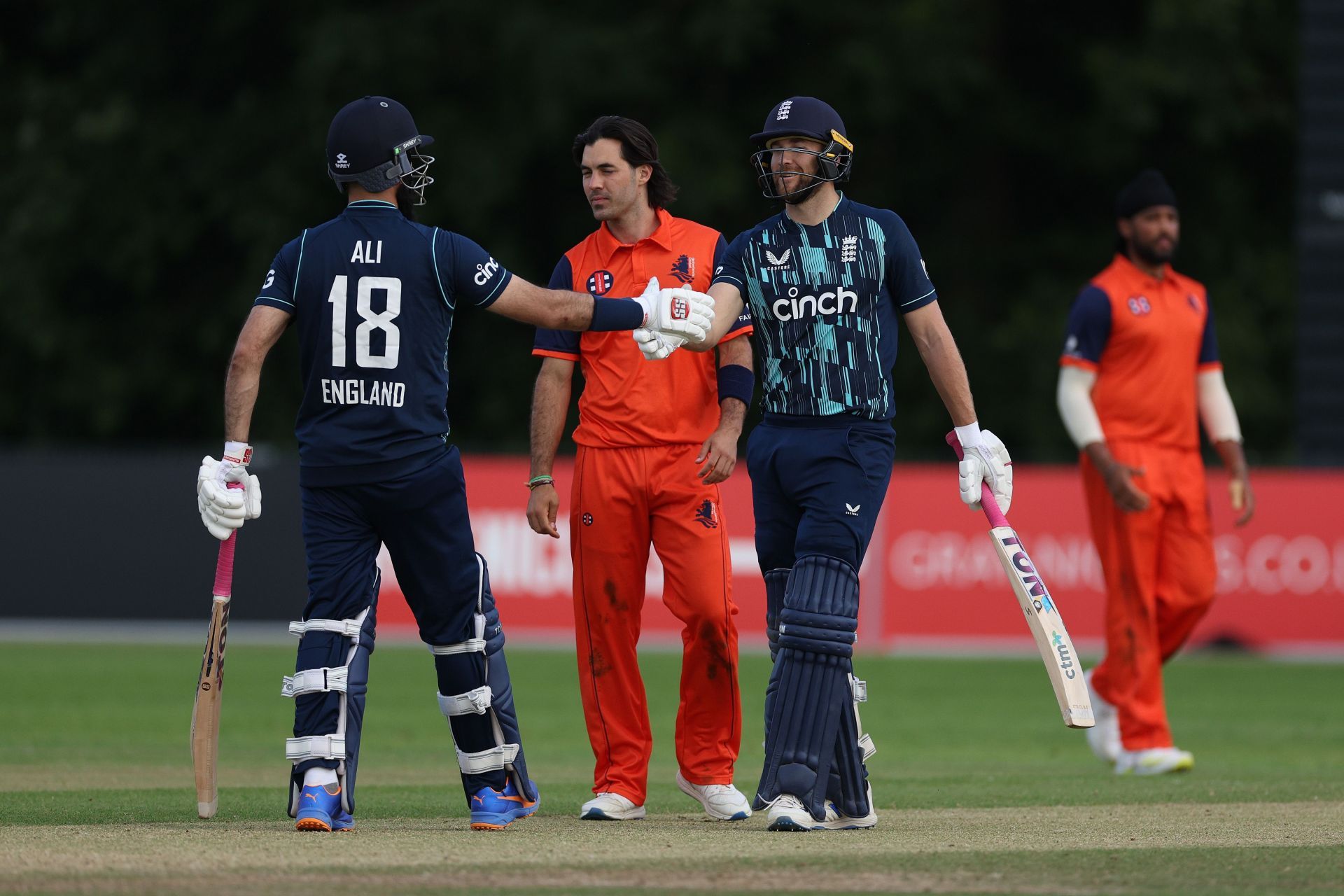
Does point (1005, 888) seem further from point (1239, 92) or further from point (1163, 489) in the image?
point (1239, 92)

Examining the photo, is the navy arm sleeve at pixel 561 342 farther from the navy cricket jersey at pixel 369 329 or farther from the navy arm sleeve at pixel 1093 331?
the navy arm sleeve at pixel 1093 331

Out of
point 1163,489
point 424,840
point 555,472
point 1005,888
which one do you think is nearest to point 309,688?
point 424,840

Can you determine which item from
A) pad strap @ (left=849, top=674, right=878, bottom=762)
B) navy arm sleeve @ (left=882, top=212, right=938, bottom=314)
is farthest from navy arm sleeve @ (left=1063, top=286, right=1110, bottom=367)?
pad strap @ (left=849, top=674, right=878, bottom=762)

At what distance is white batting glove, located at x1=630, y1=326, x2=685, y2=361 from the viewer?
6605 mm

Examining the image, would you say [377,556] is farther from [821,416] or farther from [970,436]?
[970,436]

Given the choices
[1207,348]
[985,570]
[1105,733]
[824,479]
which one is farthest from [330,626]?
[985,570]

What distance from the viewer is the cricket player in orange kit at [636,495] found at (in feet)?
23.3

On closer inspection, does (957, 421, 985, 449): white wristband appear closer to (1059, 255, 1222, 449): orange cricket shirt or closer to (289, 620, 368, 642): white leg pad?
(289, 620, 368, 642): white leg pad

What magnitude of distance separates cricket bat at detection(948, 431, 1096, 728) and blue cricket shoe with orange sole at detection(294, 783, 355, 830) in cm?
225

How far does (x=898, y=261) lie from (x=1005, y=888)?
2.30 m

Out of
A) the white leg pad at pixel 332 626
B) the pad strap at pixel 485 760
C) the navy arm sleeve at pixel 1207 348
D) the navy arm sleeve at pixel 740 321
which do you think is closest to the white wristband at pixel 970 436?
the navy arm sleeve at pixel 740 321

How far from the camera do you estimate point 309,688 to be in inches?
252

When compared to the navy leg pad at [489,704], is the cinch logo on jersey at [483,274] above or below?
above

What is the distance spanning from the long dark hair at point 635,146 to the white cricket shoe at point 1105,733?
3501 millimetres
